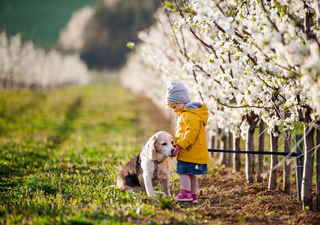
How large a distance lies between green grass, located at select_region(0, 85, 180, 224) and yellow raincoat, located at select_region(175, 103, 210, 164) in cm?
73

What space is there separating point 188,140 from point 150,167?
2.28 ft

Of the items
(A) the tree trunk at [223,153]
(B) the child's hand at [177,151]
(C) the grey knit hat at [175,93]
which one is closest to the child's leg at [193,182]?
(B) the child's hand at [177,151]

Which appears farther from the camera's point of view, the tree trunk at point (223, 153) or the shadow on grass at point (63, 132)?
the shadow on grass at point (63, 132)

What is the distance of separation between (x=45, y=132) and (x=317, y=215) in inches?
422

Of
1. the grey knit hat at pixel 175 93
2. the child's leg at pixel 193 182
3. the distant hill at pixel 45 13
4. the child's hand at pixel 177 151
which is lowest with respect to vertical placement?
the child's leg at pixel 193 182

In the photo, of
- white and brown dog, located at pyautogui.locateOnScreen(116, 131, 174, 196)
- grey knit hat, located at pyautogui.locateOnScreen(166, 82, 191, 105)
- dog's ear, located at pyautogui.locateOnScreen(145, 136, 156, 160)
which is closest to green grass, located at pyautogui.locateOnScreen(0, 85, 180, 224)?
white and brown dog, located at pyautogui.locateOnScreen(116, 131, 174, 196)

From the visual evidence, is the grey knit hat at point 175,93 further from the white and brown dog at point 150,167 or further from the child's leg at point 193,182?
the child's leg at point 193,182

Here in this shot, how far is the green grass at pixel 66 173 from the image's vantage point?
10.7 ft

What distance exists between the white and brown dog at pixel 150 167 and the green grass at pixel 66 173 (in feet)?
0.76

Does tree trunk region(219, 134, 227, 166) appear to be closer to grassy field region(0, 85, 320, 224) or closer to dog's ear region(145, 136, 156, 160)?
grassy field region(0, 85, 320, 224)

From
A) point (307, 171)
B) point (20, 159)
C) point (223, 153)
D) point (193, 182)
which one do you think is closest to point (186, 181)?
point (193, 182)

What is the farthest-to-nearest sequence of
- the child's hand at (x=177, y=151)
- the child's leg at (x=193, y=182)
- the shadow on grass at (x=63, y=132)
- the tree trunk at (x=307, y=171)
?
the shadow on grass at (x=63, y=132), the child's leg at (x=193, y=182), the child's hand at (x=177, y=151), the tree trunk at (x=307, y=171)

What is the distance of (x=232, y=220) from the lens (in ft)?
11.2

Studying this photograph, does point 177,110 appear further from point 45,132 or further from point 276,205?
point 45,132
